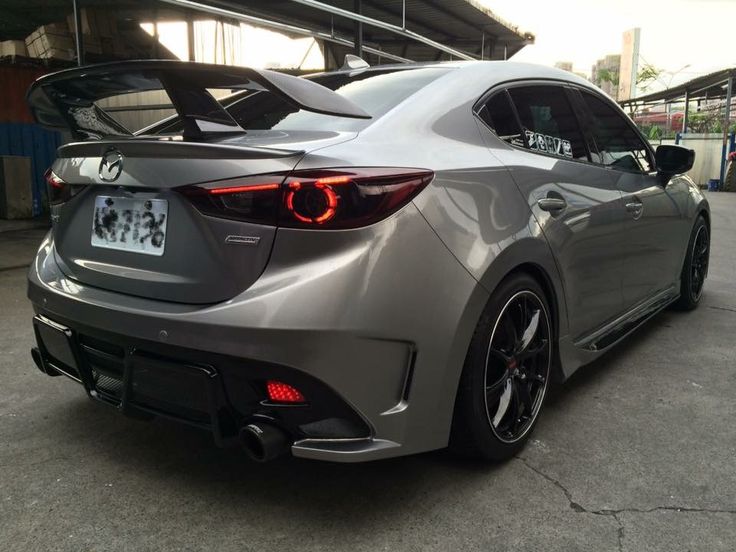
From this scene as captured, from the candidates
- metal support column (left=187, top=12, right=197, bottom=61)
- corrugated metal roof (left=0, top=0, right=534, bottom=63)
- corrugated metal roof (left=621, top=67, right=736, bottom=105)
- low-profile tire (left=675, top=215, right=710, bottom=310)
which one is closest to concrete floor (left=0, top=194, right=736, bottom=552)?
low-profile tire (left=675, top=215, right=710, bottom=310)

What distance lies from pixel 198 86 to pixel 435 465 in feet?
5.17

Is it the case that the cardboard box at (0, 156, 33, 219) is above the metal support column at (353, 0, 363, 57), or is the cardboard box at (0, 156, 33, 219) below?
below

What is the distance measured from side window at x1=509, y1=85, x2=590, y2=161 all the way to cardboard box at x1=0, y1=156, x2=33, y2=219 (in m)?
8.68

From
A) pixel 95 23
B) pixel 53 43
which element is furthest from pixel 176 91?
pixel 95 23

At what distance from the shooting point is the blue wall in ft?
33.2

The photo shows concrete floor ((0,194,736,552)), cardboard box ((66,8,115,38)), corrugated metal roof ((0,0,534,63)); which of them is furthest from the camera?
cardboard box ((66,8,115,38))

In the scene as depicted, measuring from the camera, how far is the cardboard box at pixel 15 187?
936cm

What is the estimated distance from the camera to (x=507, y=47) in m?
12.5

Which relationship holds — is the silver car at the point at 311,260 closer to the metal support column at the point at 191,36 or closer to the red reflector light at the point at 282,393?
the red reflector light at the point at 282,393

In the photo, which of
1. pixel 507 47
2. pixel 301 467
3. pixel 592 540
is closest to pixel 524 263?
pixel 592 540

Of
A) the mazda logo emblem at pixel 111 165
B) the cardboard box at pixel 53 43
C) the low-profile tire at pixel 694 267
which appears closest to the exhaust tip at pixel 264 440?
the mazda logo emblem at pixel 111 165

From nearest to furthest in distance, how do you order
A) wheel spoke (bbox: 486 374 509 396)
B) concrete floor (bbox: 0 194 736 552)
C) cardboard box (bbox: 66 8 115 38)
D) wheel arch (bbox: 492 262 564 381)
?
concrete floor (bbox: 0 194 736 552) < wheel spoke (bbox: 486 374 509 396) < wheel arch (bbox: 492 262 564 381) < cardboard box (bbox: 66 8 115 38)

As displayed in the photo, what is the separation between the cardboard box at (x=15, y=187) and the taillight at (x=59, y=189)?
799cm

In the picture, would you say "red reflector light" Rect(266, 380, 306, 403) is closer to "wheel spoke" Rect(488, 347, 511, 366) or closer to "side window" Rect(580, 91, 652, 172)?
"wheel spoke" Rect(488, 347, 511, 366)
